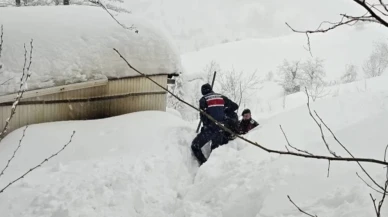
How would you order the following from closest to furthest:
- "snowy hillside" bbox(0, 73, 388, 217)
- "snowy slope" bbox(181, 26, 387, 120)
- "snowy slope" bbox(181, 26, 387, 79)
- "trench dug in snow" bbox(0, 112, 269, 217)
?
"snowy hillside" bbox(0, 73, 388, 217) < "trench dug in snow" bbox(0, 112, 269, 217) < "snowy slope" bbox(181, 26, 387, 120) < "snowy slope" bbox(181, 26, 387, 79)

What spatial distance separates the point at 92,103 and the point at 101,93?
1.06 feet

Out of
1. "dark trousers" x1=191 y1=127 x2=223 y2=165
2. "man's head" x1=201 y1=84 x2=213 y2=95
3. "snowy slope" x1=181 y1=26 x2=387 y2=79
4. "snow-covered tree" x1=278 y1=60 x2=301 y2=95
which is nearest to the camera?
"dark trousers" x1=191 y1=127 x2=223 y2=165

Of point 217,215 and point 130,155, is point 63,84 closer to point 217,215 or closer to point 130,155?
point 130,155

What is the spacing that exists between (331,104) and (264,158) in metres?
2.17

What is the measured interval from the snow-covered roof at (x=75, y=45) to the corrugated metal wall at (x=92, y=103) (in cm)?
34

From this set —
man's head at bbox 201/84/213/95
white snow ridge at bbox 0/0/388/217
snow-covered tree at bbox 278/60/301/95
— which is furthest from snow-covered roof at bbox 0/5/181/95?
snow-covered tree at bbox 278/60/301/95

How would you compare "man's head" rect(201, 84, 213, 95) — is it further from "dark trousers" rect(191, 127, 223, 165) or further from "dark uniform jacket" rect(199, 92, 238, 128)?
"dark trousers" rect(191, 127, 223, 165)

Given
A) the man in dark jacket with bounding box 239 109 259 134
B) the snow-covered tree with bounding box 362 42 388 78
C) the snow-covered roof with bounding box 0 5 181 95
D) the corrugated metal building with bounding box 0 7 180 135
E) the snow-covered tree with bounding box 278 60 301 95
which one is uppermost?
the snow-covered roof with bounding box 0 5 181 95

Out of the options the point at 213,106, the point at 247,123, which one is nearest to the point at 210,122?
the point at 213,106

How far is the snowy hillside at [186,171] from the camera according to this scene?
4.91 meters

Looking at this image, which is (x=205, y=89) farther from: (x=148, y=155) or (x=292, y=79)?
(x=292, y=79)

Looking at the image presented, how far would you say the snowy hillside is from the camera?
491 cm

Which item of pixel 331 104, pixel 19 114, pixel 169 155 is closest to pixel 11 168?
pixel 19 114

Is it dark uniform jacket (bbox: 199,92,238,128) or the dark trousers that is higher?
dark uniform jacket (bbox: 199,92,238,128)
